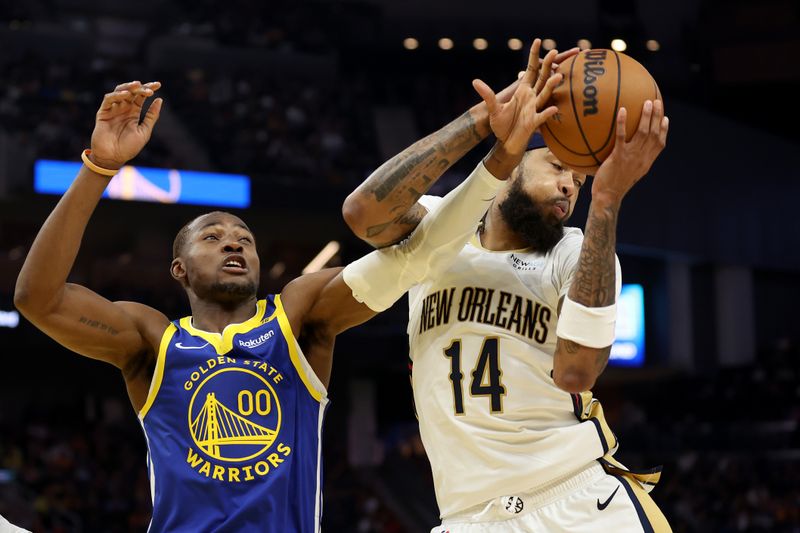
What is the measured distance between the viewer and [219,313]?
3975mm

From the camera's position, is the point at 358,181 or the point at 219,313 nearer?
the point at 219,313

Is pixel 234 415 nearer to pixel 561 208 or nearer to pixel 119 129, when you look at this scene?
pixel 119 129

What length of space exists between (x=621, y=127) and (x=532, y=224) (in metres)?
0.76

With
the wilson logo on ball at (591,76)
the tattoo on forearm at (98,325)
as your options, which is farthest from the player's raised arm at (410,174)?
the tattoo on forearm at (98,325)

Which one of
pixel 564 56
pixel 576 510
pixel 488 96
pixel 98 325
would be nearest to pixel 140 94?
pixel 98 325

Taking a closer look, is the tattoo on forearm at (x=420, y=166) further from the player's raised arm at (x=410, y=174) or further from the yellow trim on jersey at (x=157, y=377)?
the yellow trim on jersey at (x=157, y=377)

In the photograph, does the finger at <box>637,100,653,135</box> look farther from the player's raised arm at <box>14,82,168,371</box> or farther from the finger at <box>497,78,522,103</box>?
the player's raised arm at <box>14,82,168,371</box>

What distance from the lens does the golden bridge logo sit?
3643 millimetres

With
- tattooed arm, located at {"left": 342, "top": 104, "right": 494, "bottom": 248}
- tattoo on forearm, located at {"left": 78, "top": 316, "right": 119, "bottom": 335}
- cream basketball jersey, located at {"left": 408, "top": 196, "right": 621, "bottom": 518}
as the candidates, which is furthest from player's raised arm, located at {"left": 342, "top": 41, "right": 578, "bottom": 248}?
tattoo on forearm, located at {"left": 78, "top": 316, "right": 119, "bottom": 335}

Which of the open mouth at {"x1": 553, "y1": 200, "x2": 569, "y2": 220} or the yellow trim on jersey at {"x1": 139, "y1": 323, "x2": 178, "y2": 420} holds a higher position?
the open mouth at {"x1": 553, "y1": 200, "x2": 569, "y2": 220}

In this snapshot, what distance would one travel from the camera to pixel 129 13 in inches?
865

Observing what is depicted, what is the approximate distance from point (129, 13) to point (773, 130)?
42.3 feet

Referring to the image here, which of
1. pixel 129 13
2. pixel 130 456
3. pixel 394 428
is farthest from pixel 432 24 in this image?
pixel 130 456

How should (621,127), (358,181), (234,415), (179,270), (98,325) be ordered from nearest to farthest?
1. (621,127)
2. (234,415)
3. (98,325)
4. (179,270)
5. (358,181)
